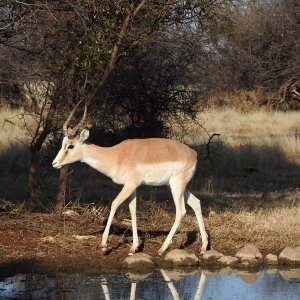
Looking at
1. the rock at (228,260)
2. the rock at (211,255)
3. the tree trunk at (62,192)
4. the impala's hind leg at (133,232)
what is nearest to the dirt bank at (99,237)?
the impala's hind leg at (133,232)

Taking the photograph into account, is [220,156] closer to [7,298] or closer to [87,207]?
[87,207]

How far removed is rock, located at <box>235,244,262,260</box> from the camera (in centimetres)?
1116

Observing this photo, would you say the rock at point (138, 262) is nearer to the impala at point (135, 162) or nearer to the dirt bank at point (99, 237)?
the dirt bank at point (99, 237)

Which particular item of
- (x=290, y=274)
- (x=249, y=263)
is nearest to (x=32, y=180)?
(x=249, y=263)

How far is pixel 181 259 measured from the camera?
10953mm

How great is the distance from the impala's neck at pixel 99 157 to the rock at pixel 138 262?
50.2 inches

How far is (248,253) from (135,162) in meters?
1.88

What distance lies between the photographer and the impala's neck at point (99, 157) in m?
11.5

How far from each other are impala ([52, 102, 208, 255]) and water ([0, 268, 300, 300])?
114 cm

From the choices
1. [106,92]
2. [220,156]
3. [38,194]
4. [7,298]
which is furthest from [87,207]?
[220,156]

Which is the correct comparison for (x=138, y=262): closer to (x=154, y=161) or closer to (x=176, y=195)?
(x=176, y=195)

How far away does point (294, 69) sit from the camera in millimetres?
32031

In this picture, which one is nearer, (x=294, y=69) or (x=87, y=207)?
(x=87, y=207)

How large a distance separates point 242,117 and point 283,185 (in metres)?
13.8
